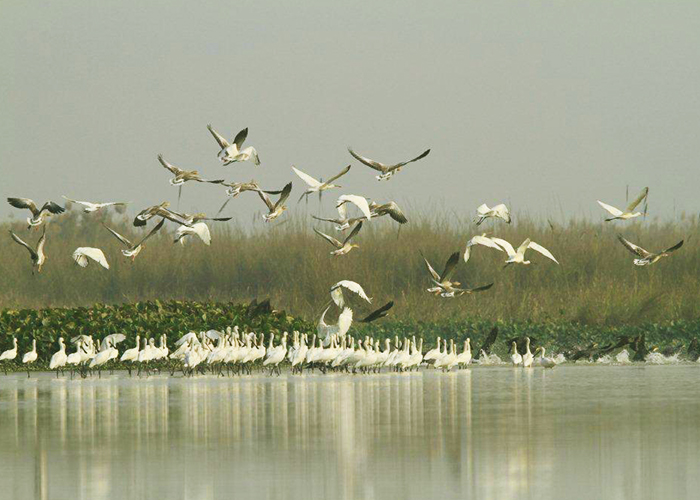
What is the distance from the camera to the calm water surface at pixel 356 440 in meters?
10.6

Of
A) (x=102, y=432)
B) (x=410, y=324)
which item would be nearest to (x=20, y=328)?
(x=410, y=324)

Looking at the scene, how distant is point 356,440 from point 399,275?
73.5 ft

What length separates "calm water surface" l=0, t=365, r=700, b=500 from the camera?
10.6 m

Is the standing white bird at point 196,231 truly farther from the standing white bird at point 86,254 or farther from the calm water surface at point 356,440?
the calm water surface at point 356,440

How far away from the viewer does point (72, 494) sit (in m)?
10.4

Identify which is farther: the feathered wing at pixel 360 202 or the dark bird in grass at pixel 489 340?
the dark bird in grass at pixel 489 340

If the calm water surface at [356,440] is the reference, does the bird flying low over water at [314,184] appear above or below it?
above

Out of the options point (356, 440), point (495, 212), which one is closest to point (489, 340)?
point (495, 212)

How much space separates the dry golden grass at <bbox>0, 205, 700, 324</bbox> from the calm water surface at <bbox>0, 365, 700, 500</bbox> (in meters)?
10.8

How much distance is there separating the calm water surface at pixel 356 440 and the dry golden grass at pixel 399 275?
10.8 meters

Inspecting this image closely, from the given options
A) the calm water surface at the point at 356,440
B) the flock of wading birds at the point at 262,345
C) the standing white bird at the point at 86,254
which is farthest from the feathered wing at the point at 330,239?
the standing white bird at the point at 86,254

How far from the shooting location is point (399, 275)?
117 ft

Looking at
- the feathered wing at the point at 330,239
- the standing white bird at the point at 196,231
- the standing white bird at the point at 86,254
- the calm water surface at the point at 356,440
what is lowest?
the calm water surface at the point at 356,440

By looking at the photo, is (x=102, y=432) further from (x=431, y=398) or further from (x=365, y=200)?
(x=365, y=200)
